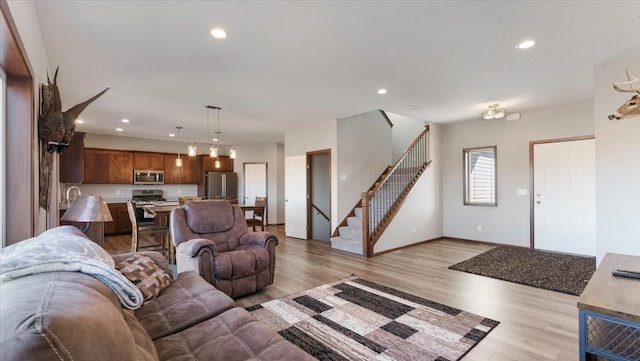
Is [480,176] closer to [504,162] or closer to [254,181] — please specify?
[504,162]

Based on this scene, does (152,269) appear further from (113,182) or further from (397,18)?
(113,182)

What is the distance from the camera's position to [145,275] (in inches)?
80.7

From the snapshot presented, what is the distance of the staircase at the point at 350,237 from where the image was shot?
525 centimetres

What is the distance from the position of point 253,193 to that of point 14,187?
746 cm

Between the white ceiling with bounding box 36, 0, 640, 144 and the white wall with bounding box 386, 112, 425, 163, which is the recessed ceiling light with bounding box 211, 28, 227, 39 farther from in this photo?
the white wall with bounding box 386, 112, 425, 163

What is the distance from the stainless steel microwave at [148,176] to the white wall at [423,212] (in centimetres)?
635

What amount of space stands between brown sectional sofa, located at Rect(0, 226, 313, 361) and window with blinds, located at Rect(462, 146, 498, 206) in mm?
5876

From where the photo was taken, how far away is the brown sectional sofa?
61 centimetres

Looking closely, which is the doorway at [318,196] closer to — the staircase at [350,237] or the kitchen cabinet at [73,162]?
the staircase at [350,237]

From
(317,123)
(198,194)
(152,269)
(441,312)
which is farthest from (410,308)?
(198,194)

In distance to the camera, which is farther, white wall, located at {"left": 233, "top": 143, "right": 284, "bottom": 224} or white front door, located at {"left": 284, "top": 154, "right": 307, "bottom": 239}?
white wall, located at {"left": 233, "top": 143, "right": 284, "bottom": 224}

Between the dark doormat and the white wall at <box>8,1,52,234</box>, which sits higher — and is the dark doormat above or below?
below

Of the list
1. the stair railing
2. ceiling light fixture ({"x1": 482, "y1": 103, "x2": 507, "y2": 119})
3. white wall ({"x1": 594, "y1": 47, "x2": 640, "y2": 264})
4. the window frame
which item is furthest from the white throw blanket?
ceiling light fixture ({"x1": 482, "y1": 103, "x2": 507, "y2": 119})

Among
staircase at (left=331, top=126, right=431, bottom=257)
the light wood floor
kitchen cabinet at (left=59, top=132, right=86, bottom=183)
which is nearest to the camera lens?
the light wood floor
